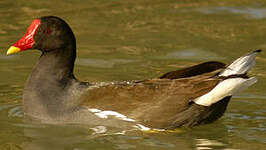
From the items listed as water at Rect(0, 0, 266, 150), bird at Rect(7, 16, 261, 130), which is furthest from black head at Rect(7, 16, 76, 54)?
water at Rect(0, 0, 266, 150)

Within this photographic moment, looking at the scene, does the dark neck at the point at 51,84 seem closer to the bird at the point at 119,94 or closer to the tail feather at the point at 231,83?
the bird at the point at 119,94

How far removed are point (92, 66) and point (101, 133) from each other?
276 cm

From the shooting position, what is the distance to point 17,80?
9.02 metres

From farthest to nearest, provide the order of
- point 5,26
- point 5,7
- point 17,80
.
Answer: point 5,7 < point 5,26 < point 17,80

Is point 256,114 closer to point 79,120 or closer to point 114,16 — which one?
point 79,120

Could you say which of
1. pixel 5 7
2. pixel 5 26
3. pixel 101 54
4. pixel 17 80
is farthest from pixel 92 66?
pixel 5 7

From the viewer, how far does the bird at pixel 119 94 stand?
7.08 m

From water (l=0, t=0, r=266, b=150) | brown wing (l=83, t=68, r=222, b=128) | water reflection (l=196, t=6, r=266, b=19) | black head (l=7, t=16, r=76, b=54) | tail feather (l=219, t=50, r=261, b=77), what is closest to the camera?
water (l=0, t=0, r=266, b=150)

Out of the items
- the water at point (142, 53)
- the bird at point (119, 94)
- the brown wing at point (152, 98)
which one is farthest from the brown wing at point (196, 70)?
the water at point (142, 53)

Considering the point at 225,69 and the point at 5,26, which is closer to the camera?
the point at 225,69

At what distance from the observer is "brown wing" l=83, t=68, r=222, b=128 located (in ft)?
23.2

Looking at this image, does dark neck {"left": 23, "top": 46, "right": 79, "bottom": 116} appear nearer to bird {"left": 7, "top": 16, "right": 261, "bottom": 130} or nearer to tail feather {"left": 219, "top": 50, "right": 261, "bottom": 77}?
bird {"left": 7, "top": 16, "right": 261, "bottom": 130}

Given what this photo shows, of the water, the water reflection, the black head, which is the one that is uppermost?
the black head

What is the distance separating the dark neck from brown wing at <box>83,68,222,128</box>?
0.29m
